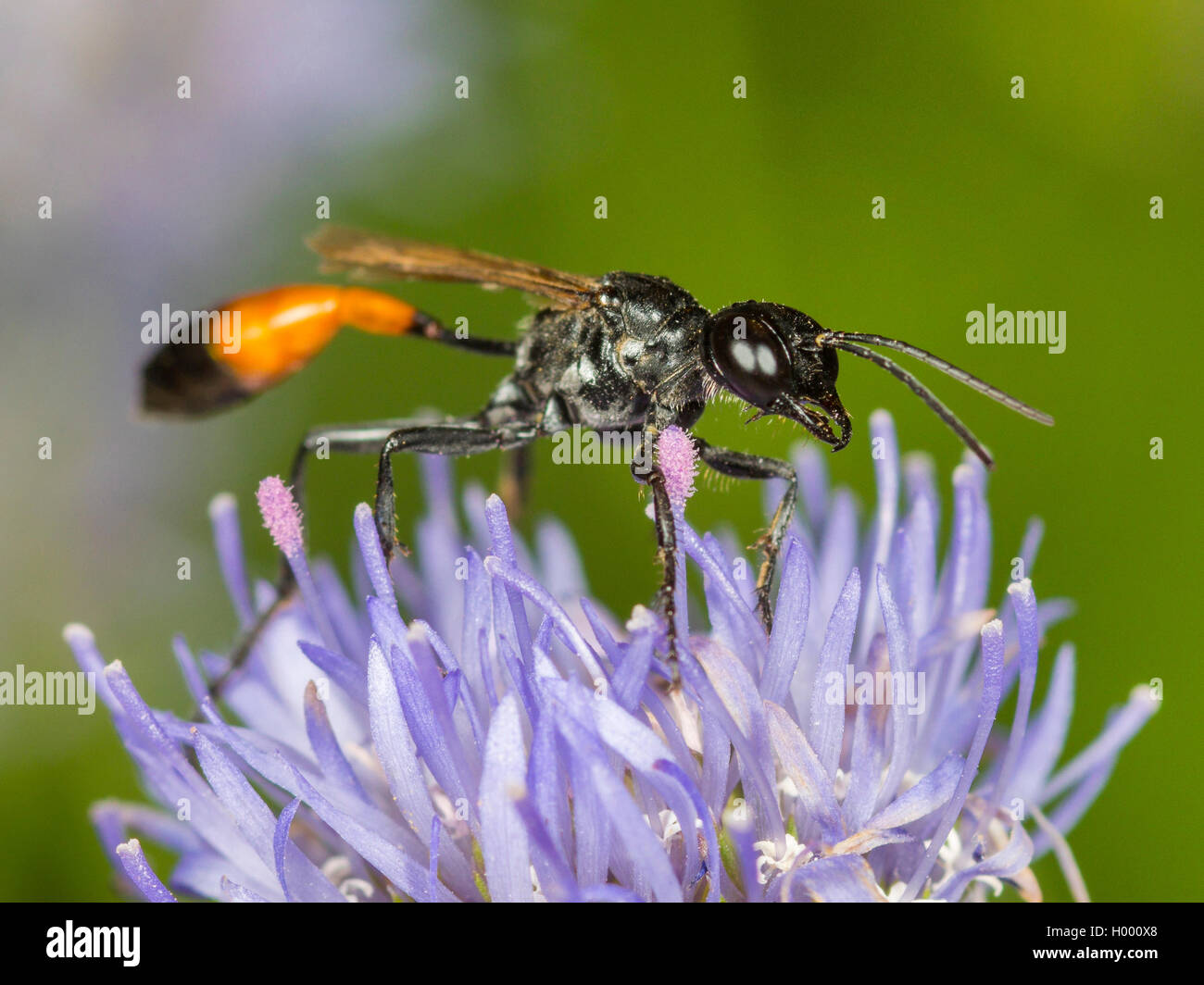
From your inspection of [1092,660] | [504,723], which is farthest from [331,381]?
[504,723]

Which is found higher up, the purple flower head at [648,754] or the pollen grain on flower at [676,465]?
the pollen grain on flower at [676,465]

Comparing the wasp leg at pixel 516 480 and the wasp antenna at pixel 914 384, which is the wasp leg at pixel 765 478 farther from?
the wasp leg at pixel 516 480

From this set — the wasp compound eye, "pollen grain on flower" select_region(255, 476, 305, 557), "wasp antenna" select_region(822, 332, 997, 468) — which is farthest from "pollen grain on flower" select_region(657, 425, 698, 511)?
"pollen grain on flower" select_region(255, 476, 305, 557)

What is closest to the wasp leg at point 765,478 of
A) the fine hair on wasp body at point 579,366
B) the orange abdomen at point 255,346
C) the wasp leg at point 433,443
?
the fine hair on wasp body at point 579,366

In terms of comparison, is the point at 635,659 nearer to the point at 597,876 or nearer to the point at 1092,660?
the point at 597,876

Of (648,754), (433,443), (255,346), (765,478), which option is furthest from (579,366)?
(648,754)

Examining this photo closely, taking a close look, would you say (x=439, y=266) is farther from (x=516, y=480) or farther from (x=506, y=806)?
(x=506, y=806)

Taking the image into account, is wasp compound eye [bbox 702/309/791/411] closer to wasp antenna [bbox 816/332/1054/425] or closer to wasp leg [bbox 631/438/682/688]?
wasp antenna [bbox 816/332/1054/425]
